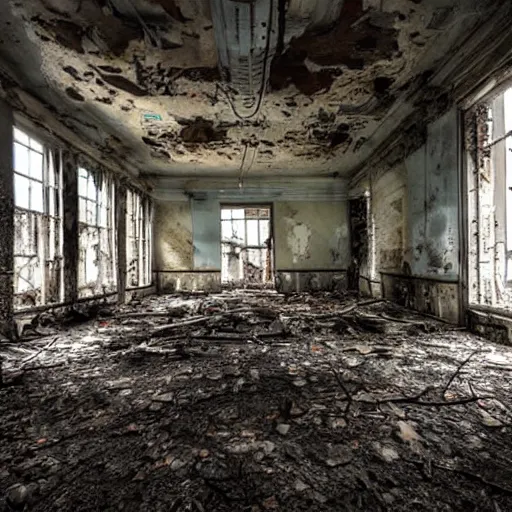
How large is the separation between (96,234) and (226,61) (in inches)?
169

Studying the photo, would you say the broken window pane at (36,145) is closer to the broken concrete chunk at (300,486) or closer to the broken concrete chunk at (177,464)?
the broken concrete chunk at (177,464)

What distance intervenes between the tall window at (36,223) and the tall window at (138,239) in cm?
248

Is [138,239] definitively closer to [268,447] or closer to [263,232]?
[263,232]

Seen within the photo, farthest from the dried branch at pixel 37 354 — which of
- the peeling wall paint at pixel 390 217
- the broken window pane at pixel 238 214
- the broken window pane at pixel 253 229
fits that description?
the broken window pane at pixel 238 214

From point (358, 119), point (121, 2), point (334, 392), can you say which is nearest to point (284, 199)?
point (358, 119)

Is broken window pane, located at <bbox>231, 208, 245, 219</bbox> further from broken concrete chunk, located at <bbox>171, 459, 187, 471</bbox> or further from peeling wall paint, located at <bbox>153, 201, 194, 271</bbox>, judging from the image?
broken concrete chunk, located at <bbox>171, 459, 187, 471</bbox>

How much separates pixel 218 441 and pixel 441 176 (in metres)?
4.44

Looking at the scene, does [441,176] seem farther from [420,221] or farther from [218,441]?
[218,441]

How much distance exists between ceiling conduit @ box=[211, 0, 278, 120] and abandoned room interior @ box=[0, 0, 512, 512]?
3 cm

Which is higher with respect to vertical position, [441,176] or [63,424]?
[441,176]

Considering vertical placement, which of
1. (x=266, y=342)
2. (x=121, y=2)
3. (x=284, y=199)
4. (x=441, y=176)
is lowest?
(x=266, y=342)

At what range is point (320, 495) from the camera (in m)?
1.21

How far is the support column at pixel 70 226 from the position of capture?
16.3 ft

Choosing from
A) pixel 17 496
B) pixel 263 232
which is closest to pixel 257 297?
pixel 263 232
